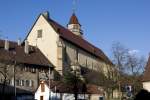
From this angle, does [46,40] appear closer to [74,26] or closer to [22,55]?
[22,55]

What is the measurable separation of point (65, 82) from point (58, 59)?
19.5 m

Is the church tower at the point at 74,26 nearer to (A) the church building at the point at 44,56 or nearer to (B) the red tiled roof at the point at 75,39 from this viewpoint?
(B) the red tiled roof at the point at 75,39

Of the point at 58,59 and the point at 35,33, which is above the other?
the point at 35,33

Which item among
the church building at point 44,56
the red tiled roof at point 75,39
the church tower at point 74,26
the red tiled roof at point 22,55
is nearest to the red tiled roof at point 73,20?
the church tower at point 74,26

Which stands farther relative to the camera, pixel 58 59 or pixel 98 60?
pixel 98 60

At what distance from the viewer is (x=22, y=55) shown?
82.9 metres

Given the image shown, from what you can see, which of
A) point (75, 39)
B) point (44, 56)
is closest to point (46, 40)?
point (44, 56)

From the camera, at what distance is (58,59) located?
294 feet

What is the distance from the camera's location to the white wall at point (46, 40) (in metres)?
91.6

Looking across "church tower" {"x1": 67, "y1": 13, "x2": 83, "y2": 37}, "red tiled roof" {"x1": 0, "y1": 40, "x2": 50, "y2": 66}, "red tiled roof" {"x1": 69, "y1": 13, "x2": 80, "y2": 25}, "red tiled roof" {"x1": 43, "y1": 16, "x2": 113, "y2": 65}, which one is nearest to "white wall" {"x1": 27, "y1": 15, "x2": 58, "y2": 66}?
"red tiled roof" {"x1": 43, "y1": 16, "x2": 113, "y2": 65}

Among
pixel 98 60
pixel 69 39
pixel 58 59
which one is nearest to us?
pixel 58 59

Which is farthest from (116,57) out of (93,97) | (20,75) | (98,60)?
(98,60)

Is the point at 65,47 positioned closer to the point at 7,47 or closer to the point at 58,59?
the point at 58,59

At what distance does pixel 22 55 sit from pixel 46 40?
11.7 metres
